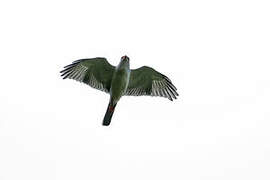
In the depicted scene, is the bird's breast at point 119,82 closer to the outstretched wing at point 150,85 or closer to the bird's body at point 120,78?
the bird's body at point 120,78

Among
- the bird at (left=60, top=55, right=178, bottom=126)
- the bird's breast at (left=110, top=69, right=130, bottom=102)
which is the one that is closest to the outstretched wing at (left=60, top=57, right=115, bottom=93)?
the bird at (left=60, top=55, right=178, bottom=126)

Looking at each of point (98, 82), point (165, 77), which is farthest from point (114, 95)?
point (165, 77)

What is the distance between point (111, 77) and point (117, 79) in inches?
32.0

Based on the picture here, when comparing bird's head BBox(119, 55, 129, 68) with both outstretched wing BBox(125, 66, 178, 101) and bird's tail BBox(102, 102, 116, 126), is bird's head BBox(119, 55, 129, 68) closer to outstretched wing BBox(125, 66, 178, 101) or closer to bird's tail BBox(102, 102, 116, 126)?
outstretched wing BBox(125, 66, 178, 101)

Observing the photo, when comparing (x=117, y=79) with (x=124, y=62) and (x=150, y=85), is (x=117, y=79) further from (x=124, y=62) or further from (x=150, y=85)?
(x=150, y=85)

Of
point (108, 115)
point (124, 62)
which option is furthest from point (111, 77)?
point (108, 115)

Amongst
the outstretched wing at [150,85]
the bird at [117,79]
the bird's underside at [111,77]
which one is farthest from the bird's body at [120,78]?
the outstretched wing at [150,85]

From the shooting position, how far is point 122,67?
20781 mm

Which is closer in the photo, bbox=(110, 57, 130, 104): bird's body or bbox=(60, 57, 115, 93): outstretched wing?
bbox=(110, 57, 130, 104): bird's body

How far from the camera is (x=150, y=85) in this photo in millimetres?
22406

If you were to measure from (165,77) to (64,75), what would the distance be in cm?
406

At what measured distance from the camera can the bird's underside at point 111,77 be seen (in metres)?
21.5

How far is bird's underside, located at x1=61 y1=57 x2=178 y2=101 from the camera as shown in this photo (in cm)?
2155

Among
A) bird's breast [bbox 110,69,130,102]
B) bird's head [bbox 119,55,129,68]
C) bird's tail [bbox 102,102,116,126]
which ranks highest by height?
bird's head [bbox 119,55,129,68]
